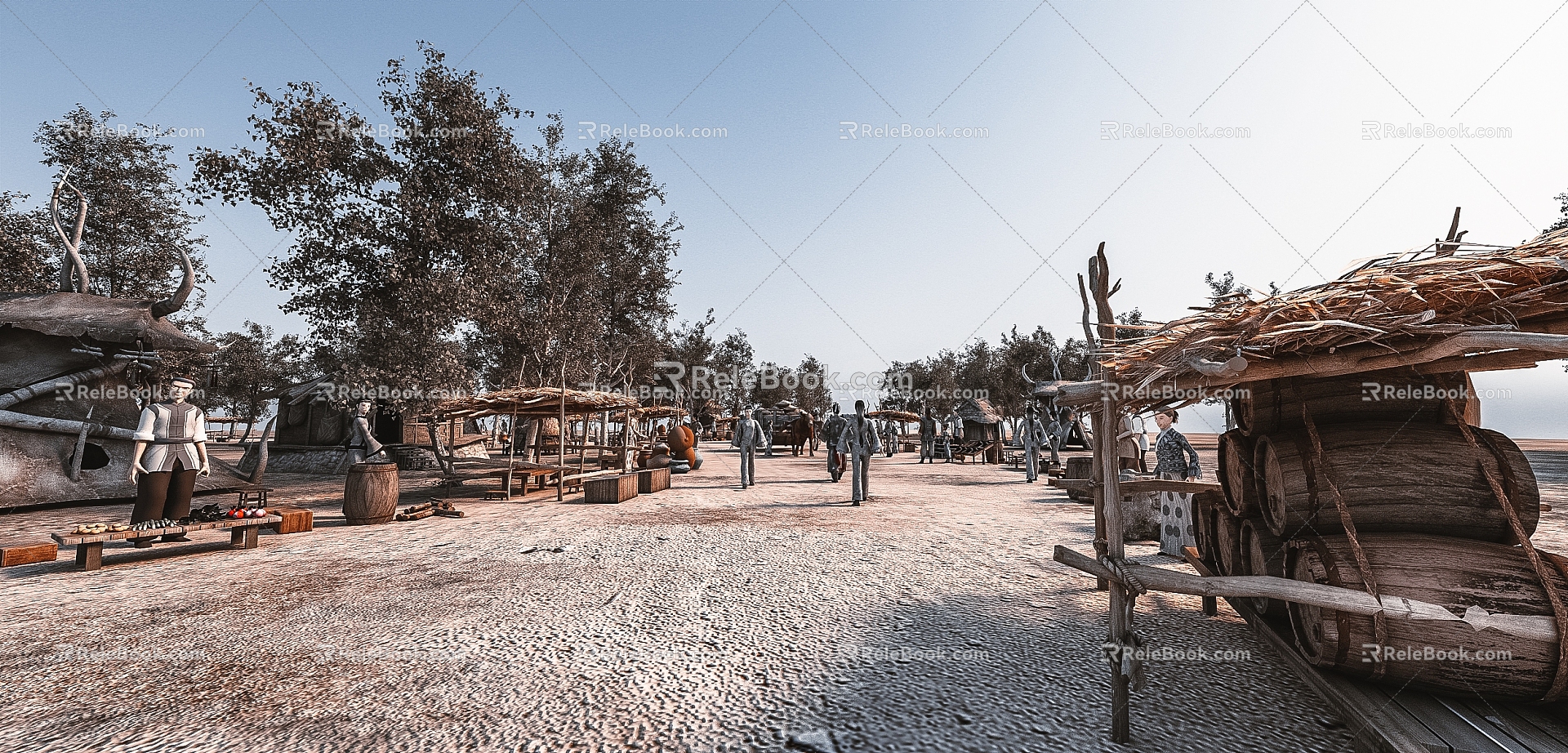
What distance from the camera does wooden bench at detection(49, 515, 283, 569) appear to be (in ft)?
22.9

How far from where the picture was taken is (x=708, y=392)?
57.7 metres

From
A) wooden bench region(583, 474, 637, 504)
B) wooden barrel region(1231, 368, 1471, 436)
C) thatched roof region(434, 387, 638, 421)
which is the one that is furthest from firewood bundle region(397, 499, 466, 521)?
wooden barrel region(1231, 368, 1471, 436)

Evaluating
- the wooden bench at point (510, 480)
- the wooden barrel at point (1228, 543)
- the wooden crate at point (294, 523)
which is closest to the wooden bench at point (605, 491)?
the wooden bench at point (510, 480)

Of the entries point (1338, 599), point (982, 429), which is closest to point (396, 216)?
point (1338, 599)

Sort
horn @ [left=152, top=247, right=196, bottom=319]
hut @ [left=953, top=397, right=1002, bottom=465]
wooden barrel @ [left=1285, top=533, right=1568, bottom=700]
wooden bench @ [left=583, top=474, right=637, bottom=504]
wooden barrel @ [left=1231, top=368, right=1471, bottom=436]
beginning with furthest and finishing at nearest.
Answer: hut @ [left=953, top=397, right=1002, bottom=465]
wooden bench @ [left=583, top=474, right=637, bottom=504]
horn @ [left=152, top=247, right=196, bottom=319]
wooden barrel @ [left=1231, top=368, right=1471, bottom=436]
wooden barrel @ [left=1285, top=533, right=1568, bottom=700]

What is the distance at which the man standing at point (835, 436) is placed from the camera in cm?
1552

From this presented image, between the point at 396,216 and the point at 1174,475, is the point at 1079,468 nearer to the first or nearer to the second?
the point at 1174,475

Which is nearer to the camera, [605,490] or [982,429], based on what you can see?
[605,490]

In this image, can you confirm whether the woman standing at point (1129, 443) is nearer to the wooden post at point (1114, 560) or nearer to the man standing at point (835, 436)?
the man standing at point (835, 436)

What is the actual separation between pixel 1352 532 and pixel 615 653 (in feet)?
14.7

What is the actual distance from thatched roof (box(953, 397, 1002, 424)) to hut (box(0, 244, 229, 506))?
31.0 metres

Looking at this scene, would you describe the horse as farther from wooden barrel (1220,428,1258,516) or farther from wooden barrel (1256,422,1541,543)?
wooden barrel (1256,422,1541,543)

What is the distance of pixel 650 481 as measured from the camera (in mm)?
15875

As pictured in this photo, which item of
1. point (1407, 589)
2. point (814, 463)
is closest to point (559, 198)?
point (814, 463)
